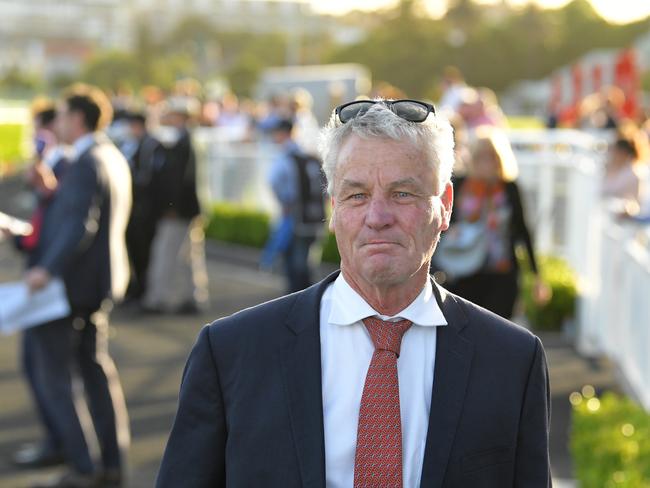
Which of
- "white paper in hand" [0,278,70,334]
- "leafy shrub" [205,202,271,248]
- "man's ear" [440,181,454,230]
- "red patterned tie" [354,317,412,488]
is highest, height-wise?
"man's ear" [440,181,454,230]

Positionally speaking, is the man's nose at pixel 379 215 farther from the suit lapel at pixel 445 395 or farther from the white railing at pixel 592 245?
the white railing at pixel 592 245

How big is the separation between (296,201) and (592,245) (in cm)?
247

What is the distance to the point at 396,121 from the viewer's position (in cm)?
248

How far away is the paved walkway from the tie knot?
4442mm

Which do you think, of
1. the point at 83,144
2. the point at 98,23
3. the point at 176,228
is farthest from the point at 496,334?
the point at 98,23

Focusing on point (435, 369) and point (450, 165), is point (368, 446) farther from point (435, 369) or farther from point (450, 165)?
point (450, 165)

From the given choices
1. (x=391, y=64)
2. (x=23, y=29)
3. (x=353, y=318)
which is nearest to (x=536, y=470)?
(x=353, y=318)

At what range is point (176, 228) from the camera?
11.9m

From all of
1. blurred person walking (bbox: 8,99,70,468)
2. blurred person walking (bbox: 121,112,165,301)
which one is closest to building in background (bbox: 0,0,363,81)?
blurred person walking (bbox: 121,112,165,301)

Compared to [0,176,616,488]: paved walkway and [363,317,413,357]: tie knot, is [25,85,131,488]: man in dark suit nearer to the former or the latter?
[0,176,616,488]: paved walkway

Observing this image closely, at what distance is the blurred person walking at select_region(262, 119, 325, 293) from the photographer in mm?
10648

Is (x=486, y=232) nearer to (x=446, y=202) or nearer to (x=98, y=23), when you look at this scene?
(x=446, y=202)

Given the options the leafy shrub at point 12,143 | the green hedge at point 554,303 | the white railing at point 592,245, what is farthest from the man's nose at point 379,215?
the leafy shrub at point 12,143

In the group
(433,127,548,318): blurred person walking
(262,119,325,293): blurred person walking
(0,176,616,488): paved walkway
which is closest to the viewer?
(433,127,548,318): blurred person walking
